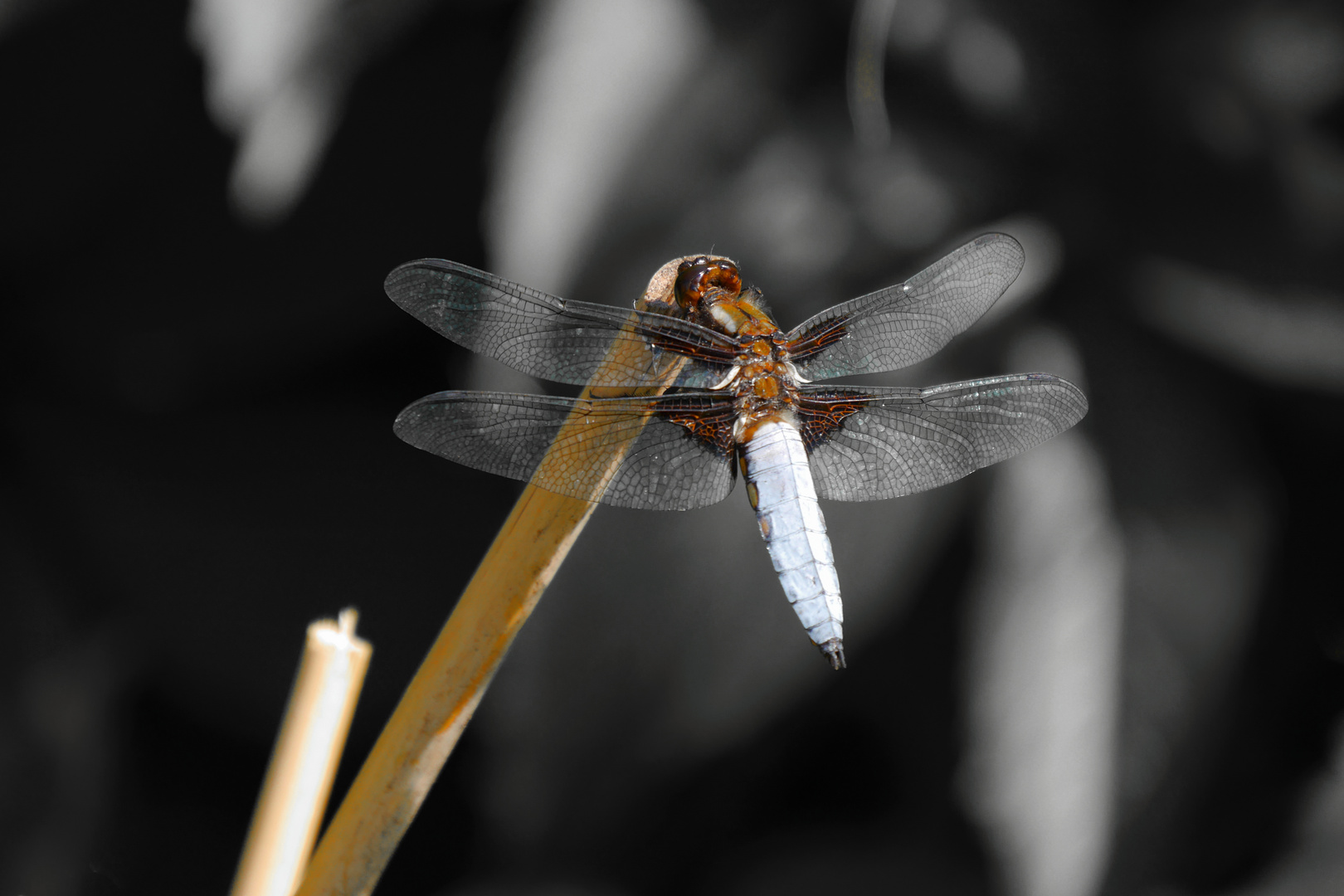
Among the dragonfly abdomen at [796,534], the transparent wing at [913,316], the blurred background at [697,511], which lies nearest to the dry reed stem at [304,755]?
the dragonfly abdomen at [796,534]

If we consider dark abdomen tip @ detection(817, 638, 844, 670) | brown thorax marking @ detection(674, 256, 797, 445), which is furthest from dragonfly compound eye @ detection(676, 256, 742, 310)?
dark abdomen tip @ detection(817, 638, 844, 670)

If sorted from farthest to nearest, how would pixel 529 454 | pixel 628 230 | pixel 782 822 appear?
1. pixel 782 822
2. pixel 628 230
3. pixel 529 454

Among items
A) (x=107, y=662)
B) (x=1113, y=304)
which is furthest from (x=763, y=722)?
(x=107, y=662)

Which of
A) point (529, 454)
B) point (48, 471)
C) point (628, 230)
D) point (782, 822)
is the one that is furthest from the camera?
point (48, 471)

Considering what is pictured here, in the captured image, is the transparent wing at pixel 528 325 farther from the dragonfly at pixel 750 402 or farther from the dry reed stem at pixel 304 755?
the dry reed stem at pixel 304 755

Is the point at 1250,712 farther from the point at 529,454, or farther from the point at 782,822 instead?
the point at 529,454

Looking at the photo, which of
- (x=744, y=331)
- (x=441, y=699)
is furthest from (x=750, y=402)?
(x=441, y=699)

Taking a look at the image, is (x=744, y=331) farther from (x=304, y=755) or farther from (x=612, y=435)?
(x=304, y=755)
